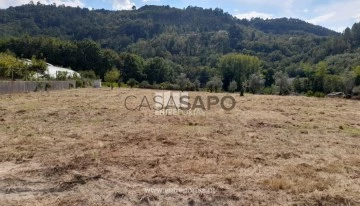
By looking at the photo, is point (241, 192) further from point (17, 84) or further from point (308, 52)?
point (308, 52)

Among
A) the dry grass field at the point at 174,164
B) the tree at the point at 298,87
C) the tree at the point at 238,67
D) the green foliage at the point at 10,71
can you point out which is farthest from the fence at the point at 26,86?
the tree at the point at 238,67

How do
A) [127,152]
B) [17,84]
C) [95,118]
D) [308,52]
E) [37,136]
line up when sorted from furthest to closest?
[308,52] < [17,84] < [95,118] < [37,136] < [127,152]

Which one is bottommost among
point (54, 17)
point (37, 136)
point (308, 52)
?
point (37, 136)

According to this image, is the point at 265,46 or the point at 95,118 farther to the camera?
the point at 265,46

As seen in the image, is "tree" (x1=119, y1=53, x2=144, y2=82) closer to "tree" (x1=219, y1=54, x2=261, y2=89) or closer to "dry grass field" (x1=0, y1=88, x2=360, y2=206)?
"tree" (x1=219, y1=54, x2=261, y2=89)

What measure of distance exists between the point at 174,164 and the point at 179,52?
136464 millimetres

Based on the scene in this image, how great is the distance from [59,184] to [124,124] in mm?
5886

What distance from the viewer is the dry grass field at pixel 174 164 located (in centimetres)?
456

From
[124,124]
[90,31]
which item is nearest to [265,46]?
[90,31]

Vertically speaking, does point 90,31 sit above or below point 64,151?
above

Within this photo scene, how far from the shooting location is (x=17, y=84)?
2347 centimetres

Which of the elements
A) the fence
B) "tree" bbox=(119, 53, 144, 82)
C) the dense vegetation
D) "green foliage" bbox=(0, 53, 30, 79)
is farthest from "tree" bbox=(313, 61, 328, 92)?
"green foliage" bbox=(0, 53, 30, 79)

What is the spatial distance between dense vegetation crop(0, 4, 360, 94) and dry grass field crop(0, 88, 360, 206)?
34890mm

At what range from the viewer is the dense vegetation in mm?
60772
